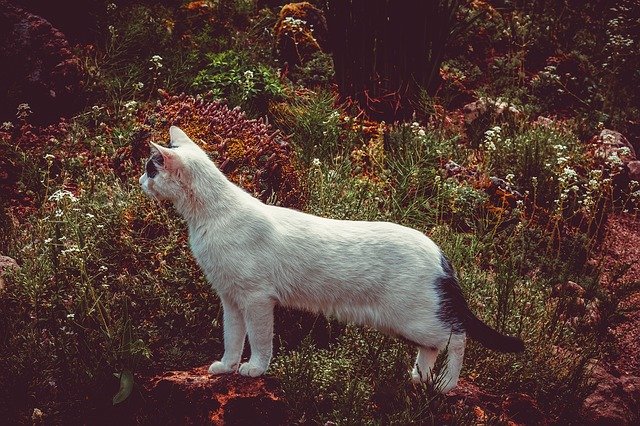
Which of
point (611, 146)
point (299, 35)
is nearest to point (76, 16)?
point (299, 35)

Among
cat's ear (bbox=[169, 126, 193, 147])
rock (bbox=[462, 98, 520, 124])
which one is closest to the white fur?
cat's ear (bbox=[169, 126, 193, 147])

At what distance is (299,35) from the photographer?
29.0 ft

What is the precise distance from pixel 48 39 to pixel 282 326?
4.15 m

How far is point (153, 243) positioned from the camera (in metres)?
5.03

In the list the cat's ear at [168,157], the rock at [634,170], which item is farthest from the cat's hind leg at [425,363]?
the rock at [634,170]

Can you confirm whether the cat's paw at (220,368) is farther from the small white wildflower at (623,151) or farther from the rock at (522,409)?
the small white wildflower at (623,151)

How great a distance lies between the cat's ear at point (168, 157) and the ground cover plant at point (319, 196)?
2.78 feet

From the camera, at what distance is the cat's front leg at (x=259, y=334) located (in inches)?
147

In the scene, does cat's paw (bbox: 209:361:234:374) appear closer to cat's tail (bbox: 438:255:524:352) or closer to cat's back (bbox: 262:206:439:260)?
cat's back (bbox: 262:206:439:260)

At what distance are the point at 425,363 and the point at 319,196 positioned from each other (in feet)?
6.93

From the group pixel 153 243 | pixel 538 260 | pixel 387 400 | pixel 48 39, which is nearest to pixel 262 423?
pixel 387 400

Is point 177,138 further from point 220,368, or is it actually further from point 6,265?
point 6,265

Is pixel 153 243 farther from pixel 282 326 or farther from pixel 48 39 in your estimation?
pixel 48 39

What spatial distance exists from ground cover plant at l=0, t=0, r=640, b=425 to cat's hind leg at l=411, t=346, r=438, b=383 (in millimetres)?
73
